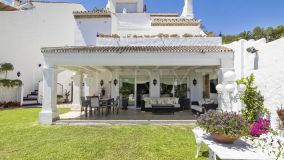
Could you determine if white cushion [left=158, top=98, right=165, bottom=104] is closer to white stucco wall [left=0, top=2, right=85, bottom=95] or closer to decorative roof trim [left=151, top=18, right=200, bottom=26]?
decorative roof trim [left=151, top=18, right=200, bottom=26]

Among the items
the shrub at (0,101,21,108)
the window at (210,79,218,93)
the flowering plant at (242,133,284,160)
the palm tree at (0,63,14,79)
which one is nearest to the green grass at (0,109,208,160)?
the flowering plant at (242,133,284,160)

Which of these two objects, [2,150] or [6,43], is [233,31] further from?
[2,150]

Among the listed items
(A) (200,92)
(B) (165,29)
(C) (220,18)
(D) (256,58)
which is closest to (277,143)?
(D) (256,58)

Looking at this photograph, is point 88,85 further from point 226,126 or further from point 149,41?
point 226,126

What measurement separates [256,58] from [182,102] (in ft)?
29.3

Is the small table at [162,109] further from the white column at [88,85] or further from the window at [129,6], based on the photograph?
the window at [129,6]

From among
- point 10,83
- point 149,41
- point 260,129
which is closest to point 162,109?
point 149,41

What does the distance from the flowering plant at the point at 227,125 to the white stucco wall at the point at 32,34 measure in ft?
78.9

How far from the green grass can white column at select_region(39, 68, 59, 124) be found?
24.3 inches

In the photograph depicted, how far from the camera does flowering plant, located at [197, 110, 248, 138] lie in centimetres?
542

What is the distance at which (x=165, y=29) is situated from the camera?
2048cm

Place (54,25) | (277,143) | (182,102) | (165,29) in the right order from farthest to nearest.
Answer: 1. (54,25)
2. (165,29)
3. (182,102)
4. (277,143)

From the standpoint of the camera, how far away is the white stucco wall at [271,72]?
8.86 meters

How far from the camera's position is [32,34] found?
27078 millimetres
